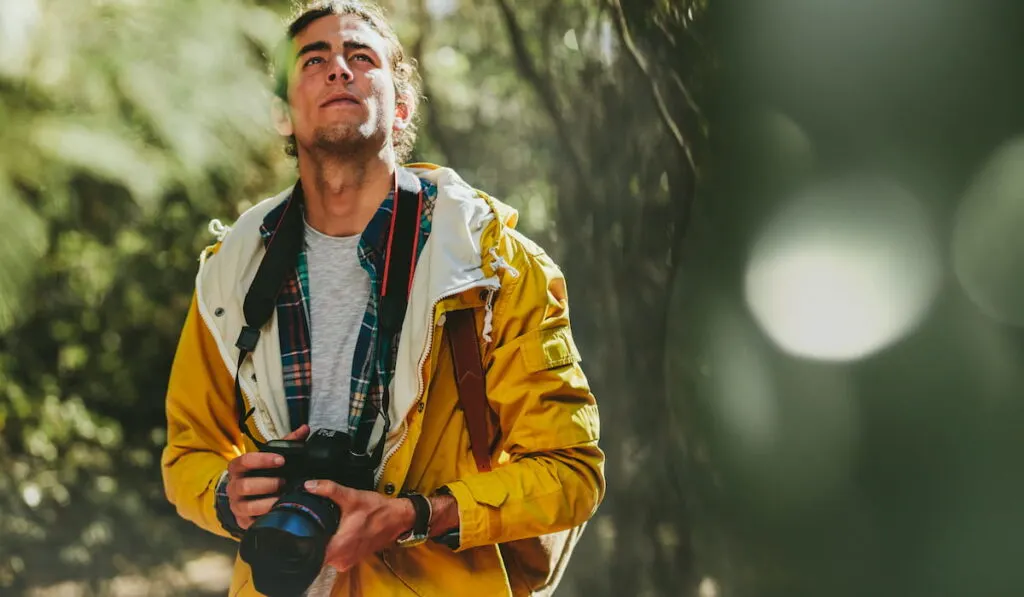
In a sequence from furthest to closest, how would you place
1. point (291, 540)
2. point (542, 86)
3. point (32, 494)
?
point (32, 494)
point (542, 86)
point (291, 540)

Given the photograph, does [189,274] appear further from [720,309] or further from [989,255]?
[989,255]

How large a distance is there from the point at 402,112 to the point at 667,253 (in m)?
0.78

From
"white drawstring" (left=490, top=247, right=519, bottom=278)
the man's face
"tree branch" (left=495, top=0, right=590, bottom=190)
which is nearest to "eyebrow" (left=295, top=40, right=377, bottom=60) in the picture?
the man's face

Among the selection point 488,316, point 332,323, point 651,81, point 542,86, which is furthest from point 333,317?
point 542,86

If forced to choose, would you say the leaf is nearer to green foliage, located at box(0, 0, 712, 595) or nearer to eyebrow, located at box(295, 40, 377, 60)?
green foliage, located at box(0, 0, 712, 595)

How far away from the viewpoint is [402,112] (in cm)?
138

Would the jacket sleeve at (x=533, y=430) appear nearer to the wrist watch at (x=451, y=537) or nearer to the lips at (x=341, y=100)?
the wrist watch at (x=451, y=537)

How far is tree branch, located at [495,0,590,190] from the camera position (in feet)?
7.20

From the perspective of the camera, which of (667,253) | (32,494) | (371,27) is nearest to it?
(371,27)

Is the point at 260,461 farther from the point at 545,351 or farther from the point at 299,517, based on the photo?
the point at 545,351

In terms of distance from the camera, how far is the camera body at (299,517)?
979 mm

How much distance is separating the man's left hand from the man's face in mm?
469

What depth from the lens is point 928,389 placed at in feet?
4.87

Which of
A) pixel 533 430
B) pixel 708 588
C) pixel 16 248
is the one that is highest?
pixel 16 248
